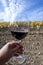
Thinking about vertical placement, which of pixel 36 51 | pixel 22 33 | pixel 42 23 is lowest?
pixel 42 23

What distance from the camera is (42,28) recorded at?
20.3 feet

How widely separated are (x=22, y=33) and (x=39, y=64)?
1.62 m

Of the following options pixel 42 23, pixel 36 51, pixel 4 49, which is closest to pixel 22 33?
pixel 4 49

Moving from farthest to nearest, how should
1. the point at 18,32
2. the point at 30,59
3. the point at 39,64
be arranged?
the point at 30,59, the point at 39,64, the point at 18,32

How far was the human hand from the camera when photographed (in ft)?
2.64

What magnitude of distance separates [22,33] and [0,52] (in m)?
0.23

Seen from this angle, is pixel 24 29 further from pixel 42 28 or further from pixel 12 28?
pixel 42 28

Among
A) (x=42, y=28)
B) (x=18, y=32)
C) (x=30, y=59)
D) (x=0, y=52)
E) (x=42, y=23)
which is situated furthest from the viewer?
(x=42, y=23)

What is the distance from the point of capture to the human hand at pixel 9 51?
806mm

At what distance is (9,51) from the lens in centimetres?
83

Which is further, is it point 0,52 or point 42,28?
point 42,28

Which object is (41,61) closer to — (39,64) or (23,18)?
(39,64)

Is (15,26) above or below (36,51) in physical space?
above

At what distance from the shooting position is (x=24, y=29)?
1013 millimetres
